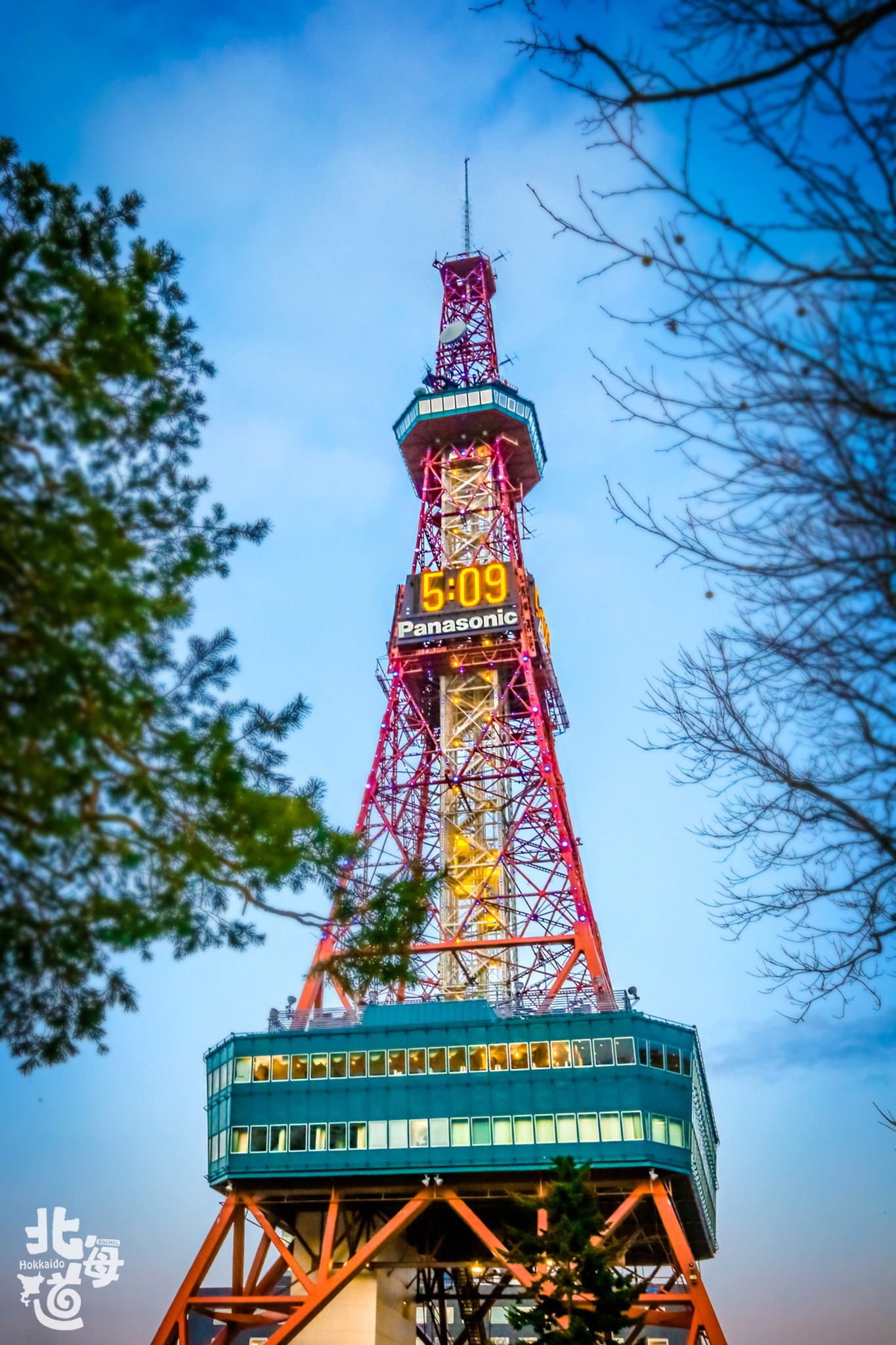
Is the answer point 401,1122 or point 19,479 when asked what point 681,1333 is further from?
point 19,479

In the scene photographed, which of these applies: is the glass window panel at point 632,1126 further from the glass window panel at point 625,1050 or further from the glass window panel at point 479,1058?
the glass window panel at point 479,1058

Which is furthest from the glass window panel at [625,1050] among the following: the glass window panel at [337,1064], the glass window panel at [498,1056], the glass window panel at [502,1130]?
the glass window panel at [337,1064]

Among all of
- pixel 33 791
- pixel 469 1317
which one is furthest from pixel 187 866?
pixel 469 1317

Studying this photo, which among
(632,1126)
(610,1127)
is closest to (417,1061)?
(610,1127)

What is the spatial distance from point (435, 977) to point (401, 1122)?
1035 centimetres

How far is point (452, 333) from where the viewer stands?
274 feet

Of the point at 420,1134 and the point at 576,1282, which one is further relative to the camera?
the point at 420,1134

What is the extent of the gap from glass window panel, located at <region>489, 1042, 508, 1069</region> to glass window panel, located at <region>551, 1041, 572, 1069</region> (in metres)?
2.05

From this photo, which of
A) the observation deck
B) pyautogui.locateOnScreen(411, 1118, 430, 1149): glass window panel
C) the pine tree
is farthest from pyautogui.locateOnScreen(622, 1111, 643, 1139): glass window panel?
the observation deck

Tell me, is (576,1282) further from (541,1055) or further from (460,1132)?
(541,1055)

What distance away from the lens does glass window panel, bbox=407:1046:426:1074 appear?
52.5m

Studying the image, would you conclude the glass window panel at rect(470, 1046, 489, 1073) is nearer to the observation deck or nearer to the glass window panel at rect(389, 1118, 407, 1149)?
the glass window panel at rect(389, 1118, 407, 1149)

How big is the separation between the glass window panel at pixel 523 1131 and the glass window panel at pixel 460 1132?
2.05 metres

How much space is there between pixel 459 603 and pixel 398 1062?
2794 cm
